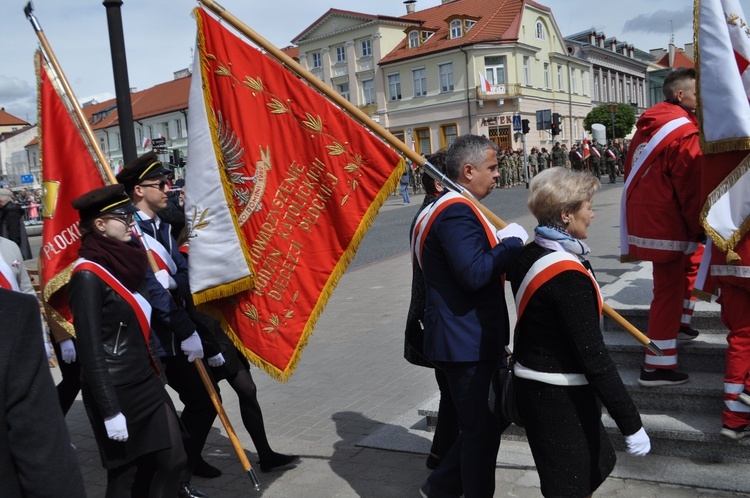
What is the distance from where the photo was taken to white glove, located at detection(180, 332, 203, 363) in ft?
13.3

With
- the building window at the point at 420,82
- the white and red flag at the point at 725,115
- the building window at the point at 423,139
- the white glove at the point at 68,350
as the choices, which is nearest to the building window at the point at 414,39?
the building window at the point at 420,82

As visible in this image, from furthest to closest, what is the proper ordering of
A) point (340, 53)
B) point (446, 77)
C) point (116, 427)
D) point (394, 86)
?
1. point (340, 53)
2. point (394, 86)
3. point (446, 77)
4. point (116, 427)

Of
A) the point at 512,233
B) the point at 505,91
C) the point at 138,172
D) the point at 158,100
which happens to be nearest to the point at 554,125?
the point at 505,91

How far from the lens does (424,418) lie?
17.3 feet

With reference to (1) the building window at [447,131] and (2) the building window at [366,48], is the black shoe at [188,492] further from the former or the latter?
(2) the building window at [366,48]

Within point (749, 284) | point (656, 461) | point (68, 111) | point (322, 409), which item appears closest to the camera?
point (749, 284)

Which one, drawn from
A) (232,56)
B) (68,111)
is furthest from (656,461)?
(68,111)

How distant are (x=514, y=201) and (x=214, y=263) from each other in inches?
853

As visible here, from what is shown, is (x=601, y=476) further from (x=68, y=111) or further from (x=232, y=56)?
(x=68, y=111)

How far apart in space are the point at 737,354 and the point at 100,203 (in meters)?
3.34

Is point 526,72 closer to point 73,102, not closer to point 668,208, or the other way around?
point 668,208

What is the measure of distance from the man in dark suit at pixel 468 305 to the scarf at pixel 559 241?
304mm

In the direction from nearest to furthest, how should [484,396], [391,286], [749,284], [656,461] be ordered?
1. [484,396]
2. [749,284]
3. [656,461]
4. [391,286]

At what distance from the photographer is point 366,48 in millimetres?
55562
